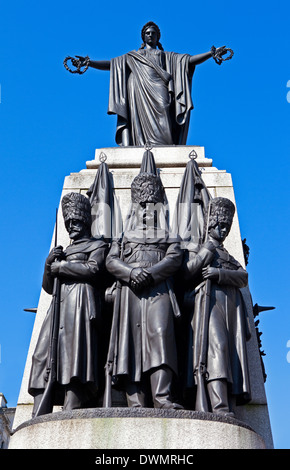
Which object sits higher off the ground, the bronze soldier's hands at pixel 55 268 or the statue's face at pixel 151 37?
the statue's face at pixel 151 37

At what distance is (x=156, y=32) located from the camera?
1303 centimetres

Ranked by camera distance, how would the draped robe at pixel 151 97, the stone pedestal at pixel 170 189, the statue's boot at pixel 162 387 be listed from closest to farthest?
the statue's boot at pixel 162 387, the stone pedestal at pixel 170 189, the draped robe at pixel 151 97

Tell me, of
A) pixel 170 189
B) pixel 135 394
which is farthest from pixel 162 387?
pixel 170 189

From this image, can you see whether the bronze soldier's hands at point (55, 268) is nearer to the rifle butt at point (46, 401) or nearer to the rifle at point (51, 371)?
the rifle at point (51, 371)

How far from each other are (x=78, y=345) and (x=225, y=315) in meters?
1.83

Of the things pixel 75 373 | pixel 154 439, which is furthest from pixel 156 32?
pixel 154 439

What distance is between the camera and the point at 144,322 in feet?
25.4

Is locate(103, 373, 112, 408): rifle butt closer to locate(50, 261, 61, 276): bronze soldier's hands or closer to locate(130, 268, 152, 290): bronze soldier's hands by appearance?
locate(130, 268, 152, 290): bronze soldier's hands

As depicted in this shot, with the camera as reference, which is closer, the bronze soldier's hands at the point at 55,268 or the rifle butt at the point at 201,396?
the rifle butt at the point at 201,396

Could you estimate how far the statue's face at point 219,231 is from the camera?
8.70 meters

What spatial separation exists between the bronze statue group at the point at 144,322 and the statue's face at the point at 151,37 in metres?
5.32

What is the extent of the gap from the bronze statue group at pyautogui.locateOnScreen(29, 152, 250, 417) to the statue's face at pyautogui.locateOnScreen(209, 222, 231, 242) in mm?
13

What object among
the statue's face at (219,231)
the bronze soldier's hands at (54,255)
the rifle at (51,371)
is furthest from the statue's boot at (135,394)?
the statue's face at (219,231)
